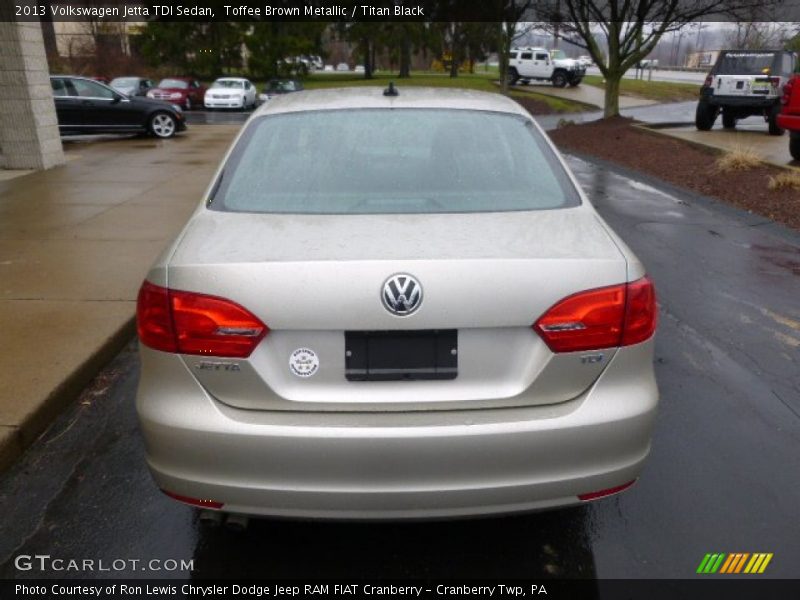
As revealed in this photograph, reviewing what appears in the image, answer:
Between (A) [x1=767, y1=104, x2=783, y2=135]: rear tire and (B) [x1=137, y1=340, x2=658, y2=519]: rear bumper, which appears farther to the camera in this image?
(A) [x1=767, y1=104, x2=783, y2=135]: rear tire

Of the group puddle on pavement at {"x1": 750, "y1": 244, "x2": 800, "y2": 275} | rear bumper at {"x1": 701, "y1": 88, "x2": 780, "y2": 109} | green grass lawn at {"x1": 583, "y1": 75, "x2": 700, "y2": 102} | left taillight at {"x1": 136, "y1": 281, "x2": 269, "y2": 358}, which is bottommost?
green grass lawn at {"x1": 583, "y1": 75, "x2": 700, "y2": 102}

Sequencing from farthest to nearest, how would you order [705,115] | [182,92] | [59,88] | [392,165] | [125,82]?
[182,92] → [125,82] → [705,115] → [59,88] → [392,165]

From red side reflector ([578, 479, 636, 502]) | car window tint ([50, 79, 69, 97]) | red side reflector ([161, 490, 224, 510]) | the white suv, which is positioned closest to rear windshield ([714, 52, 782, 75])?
car window tint ([50, 79, 69, 97])

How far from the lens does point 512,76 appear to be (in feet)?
150

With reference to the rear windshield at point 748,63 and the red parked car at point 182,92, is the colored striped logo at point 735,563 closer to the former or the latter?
the rear windshield at point 748,63

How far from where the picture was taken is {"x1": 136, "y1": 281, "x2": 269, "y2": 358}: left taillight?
2.25 meters

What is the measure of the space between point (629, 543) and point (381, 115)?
2136 mm

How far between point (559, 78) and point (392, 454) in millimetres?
45965

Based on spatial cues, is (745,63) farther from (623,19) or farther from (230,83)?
(230,83)

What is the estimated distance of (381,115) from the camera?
335 centimetres

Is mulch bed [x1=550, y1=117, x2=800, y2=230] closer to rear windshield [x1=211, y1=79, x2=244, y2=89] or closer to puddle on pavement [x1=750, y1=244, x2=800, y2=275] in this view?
puddle on pavement [x1=750, y1=244, x2=800, y2=275]

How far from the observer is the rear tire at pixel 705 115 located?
1881cm

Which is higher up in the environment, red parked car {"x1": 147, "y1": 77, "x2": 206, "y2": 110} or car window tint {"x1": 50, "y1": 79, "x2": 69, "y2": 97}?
car window tint {"x1": 50, "y1": 79, "x2": 69, "y2": 97}

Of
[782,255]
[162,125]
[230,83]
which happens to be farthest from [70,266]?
[230,83]
